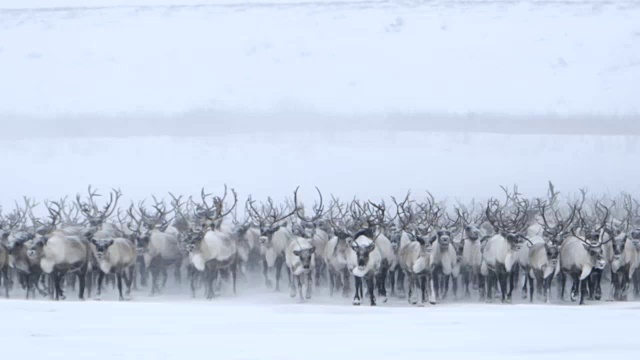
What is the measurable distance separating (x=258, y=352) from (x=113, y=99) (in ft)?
152

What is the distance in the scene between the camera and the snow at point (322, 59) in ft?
181

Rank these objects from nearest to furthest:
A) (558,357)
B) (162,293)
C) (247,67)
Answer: (558,357) → (162,293) → (247,67)

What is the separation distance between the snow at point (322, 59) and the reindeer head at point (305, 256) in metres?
34.4

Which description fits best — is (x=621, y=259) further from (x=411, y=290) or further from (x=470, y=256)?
(x=411, y=290)

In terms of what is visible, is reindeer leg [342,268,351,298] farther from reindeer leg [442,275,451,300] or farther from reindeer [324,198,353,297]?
reindeer leg [442,275,451,300]

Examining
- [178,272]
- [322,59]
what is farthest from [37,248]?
[322,59]

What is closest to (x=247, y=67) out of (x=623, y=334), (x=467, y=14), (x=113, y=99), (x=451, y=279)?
(x=113, y=99)

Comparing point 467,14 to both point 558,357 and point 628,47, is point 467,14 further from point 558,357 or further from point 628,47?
point 558,357

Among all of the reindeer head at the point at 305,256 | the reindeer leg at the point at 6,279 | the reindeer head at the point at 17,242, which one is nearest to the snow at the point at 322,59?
the reindeer head at the point at 305,256

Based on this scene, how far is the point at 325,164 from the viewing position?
47188mm

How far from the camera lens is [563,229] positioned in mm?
20812

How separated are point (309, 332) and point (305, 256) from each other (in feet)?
20.8

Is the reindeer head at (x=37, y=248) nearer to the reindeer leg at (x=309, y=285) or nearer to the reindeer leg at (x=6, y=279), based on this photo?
the reindeer leg at (x=6, y=279)

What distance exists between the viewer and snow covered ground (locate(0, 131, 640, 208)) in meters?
43.6
